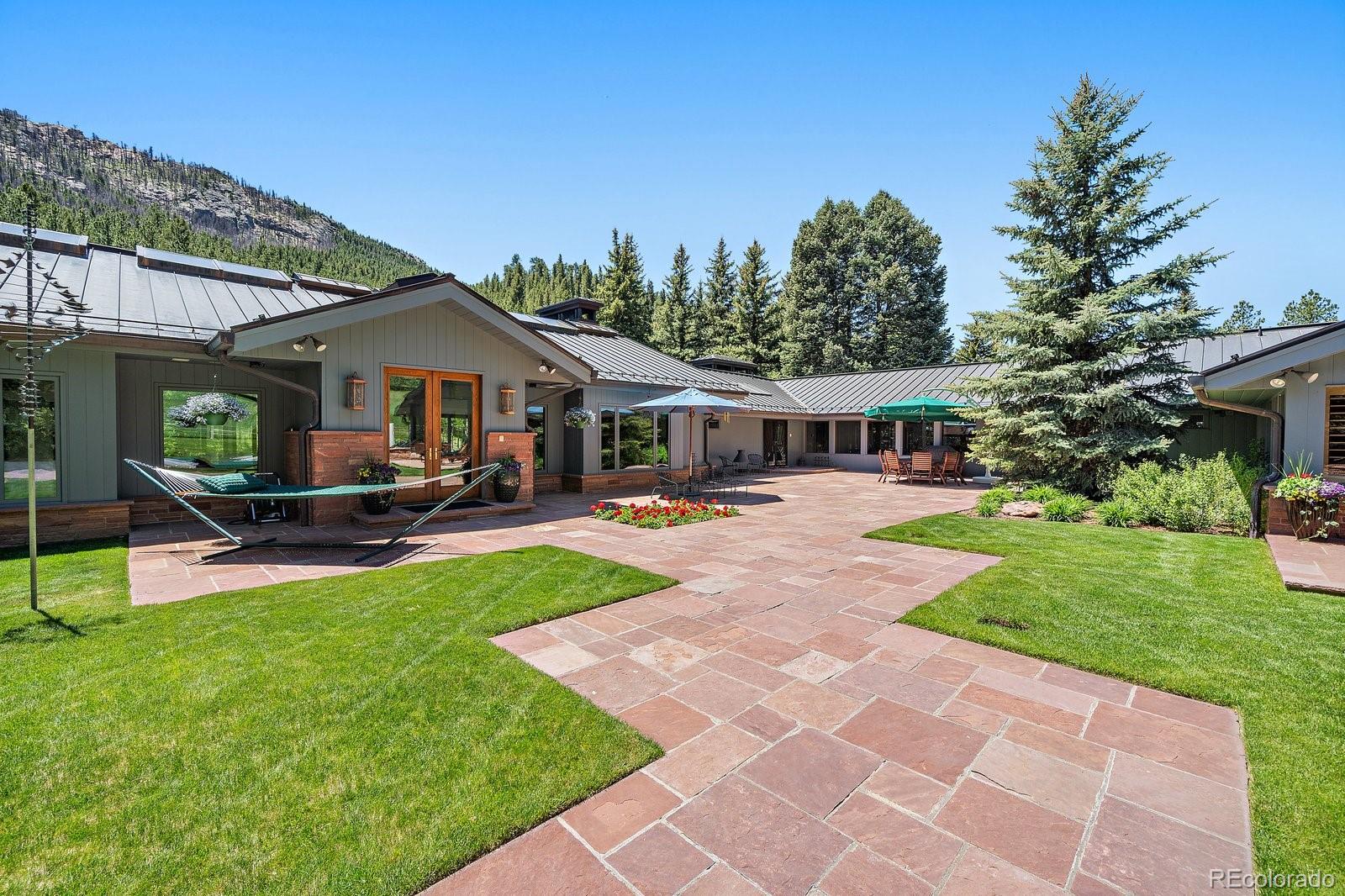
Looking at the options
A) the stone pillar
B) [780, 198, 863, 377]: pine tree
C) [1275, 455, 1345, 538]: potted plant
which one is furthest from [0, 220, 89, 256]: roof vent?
[780, 198, 863, 377]: pine tree

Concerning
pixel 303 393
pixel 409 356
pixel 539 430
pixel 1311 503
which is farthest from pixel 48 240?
pixel 1311 503

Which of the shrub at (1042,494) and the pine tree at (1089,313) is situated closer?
the shrub at (1042,494)

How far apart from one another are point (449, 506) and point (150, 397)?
4.65m

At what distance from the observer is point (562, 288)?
179ft

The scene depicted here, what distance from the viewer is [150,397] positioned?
8602 mm

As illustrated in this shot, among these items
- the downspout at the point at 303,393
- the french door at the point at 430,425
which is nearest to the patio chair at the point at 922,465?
the french door at the point at 430,425

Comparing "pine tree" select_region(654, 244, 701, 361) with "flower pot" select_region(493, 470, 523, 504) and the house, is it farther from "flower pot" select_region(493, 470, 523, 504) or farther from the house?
"flower pot" select_region(493, 470, 523, 504)

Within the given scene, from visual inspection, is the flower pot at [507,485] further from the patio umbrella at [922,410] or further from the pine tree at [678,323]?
the pine tree at [678,323]

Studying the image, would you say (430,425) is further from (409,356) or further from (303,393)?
(303,393)

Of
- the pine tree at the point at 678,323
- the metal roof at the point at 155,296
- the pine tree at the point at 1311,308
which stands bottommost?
the metal roof at the point at 155,296

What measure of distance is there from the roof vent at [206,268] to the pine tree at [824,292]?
25.3m

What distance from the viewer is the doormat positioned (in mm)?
8633

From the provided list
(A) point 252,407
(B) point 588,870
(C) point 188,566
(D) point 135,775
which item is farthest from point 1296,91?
(A) point 252,407

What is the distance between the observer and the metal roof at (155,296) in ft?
24.7
